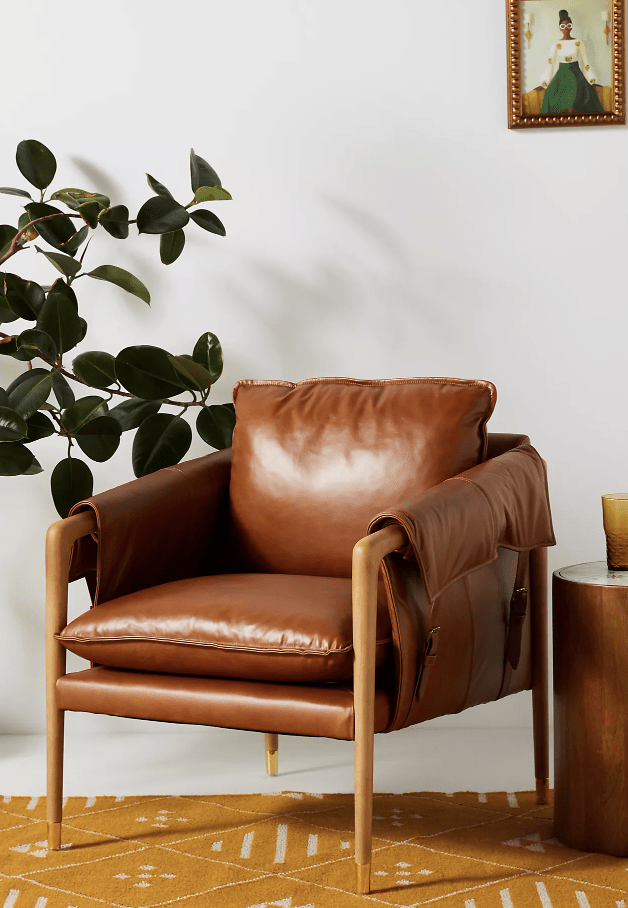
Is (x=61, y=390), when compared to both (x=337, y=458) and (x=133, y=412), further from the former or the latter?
(x=337, y=458)

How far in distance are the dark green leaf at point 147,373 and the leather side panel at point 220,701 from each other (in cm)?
70

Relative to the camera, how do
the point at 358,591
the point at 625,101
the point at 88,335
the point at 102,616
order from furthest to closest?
the point at 88,335
the point at 625,101
the point at 102,616
the point at 358,591

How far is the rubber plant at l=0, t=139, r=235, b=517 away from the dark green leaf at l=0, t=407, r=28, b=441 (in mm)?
37

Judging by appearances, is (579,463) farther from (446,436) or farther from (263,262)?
(263,262)

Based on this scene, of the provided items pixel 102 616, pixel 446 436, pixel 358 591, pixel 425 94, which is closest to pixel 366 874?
pixel 358 591

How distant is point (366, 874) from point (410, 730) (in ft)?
3.28

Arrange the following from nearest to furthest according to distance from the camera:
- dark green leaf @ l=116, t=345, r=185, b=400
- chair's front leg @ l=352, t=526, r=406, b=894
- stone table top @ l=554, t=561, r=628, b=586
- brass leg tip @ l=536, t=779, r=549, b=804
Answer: chair's front leg @ l=352, t=526, r=406, b=894, stone table top @ l=554, t=561, r=628, b=586, brass leg tip @ l=536, t=779, r=549, b=804, dark green leaf @ l=116, t=345, r=185, b=400

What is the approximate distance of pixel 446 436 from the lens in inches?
79.7

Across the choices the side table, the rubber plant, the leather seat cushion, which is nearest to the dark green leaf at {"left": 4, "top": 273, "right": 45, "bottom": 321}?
the rubber plant

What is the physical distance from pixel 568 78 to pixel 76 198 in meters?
1.33

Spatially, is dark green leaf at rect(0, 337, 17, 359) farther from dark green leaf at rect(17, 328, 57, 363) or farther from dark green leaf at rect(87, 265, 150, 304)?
dark green leaf at rect(87, 265, 150, 304)

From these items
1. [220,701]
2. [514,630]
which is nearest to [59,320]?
[220,701]

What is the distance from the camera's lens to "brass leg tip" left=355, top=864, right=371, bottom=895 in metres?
1.65

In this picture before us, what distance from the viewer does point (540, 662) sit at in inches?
82.6
